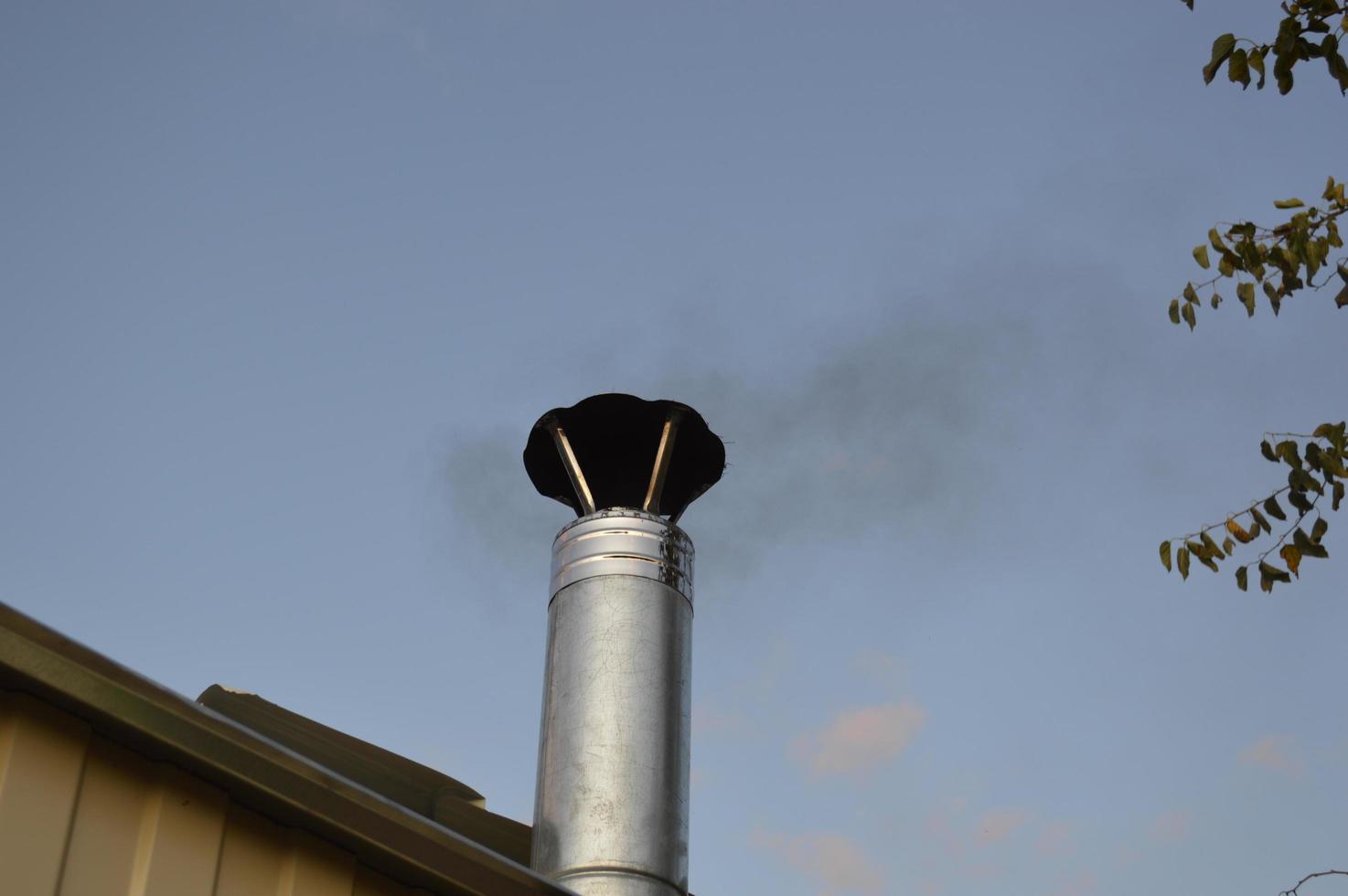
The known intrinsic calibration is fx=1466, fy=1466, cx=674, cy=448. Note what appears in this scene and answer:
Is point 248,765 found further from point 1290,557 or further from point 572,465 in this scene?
point 572,465

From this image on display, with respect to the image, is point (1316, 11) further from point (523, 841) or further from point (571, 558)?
point (523, 841)

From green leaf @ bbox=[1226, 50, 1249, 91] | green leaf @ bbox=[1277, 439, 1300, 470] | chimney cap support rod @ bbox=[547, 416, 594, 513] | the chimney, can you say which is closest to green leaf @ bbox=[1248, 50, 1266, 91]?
green leaf @ bbox=[1226, 50, 1249, 91]

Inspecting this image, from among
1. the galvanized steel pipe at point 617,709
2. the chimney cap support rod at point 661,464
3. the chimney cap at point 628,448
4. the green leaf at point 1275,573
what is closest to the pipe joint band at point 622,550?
the galvanized steel pipe at point 617,709

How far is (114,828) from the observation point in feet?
10.2

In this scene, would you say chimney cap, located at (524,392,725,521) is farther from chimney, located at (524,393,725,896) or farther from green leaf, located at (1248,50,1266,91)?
green leaf, located at (1248,50,1266,91)

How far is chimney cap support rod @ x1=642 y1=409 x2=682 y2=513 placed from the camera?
6.85 metres

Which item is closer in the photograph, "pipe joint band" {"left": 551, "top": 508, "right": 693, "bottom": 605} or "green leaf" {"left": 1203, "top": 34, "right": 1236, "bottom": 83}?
"green leaf" {"left": 1203, "top": 34, "right": 1236, "bottom": 83}

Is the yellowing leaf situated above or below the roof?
above

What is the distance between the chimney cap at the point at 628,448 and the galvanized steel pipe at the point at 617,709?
0.41m

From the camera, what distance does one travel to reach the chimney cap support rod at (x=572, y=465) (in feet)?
22.6

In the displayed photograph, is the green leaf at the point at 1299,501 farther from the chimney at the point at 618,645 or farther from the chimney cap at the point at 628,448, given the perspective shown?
the chimney cap at the point at 628,448

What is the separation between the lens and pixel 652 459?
704cm

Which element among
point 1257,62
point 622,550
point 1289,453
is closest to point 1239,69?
point 1257,62

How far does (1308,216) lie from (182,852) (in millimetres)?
3787
